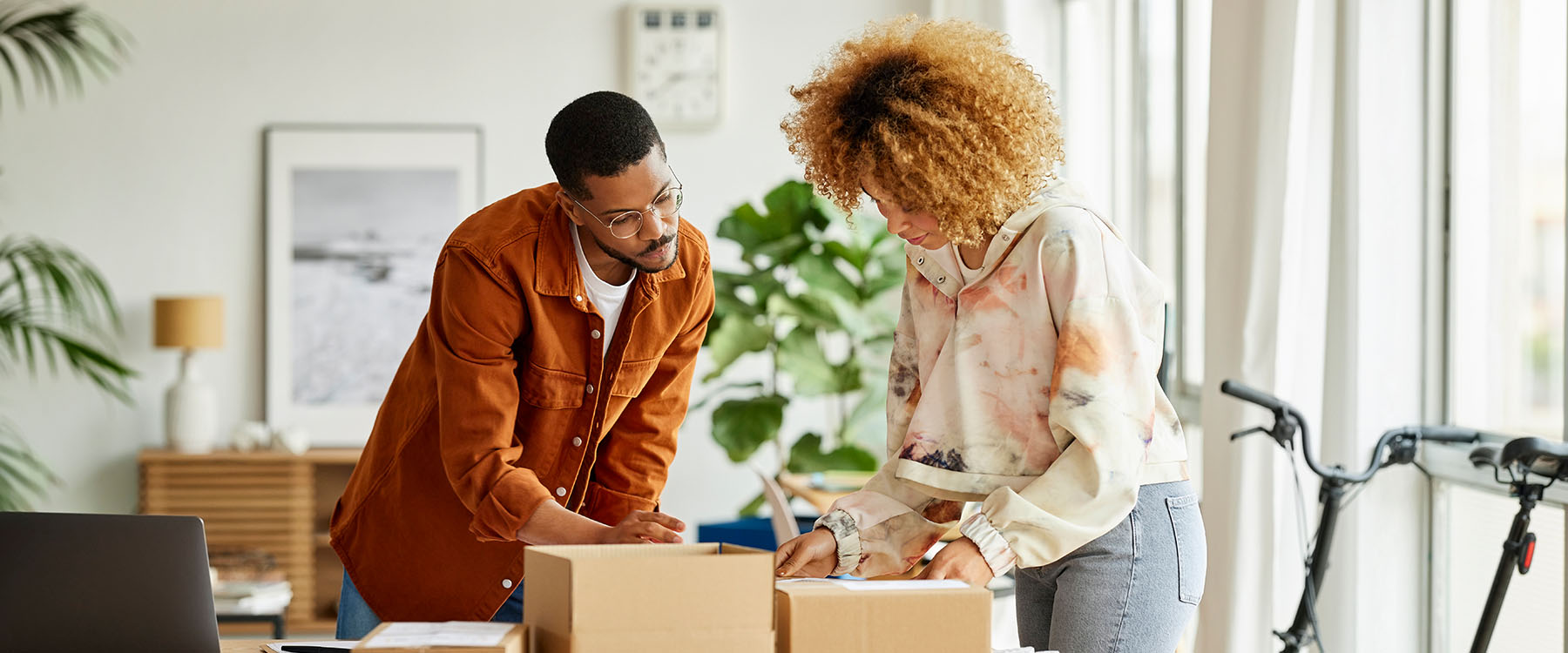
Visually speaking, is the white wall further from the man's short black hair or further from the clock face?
the man's short black hair

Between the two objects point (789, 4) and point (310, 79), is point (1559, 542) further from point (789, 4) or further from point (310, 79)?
point (310, 79)

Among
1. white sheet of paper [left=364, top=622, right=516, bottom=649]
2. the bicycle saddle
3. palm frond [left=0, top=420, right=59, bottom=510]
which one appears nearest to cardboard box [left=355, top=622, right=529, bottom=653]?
white sheet of paper [left=364, top=622, right=516, bottom=649]

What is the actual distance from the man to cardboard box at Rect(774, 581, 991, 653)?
0.40 m

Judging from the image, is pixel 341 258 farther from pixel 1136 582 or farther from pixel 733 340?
pixel 1136 582

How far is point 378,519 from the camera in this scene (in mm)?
1846

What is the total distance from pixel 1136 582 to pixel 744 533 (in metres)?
2.07

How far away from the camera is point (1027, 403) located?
1364mm

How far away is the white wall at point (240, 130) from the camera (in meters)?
4.87

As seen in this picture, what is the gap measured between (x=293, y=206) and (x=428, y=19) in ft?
2.95

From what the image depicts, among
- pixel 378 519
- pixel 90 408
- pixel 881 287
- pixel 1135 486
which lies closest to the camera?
pixel 1135 486

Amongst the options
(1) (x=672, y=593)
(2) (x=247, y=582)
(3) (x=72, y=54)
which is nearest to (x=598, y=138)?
(1) (x=672, y=593)

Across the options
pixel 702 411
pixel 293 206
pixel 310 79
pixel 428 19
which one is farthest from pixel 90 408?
pixel 702 411

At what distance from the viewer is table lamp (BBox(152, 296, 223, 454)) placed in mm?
4570

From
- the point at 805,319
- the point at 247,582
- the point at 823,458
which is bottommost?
the point at 247,582
